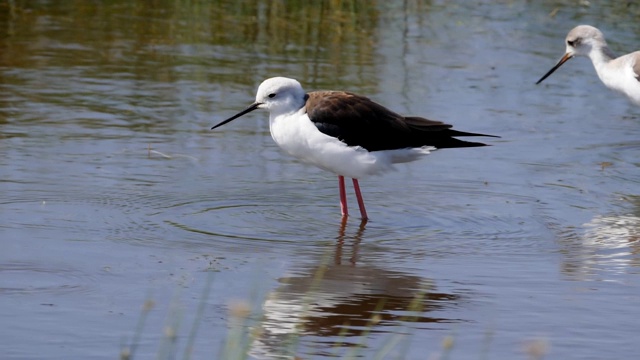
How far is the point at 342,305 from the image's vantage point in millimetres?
5520

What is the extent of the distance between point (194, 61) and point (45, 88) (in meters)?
1.62

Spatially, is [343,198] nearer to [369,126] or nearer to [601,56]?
[369,126]

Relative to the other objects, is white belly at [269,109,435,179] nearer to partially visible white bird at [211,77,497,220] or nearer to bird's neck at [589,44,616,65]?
partially visible white bird at [211,77,497,220]

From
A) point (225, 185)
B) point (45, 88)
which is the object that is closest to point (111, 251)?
point (225, 185)

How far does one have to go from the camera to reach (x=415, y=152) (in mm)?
7430

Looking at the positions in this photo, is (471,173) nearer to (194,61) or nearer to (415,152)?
(415,152)

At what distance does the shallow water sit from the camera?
5172mm

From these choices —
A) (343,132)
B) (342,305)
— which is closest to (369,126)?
(343,132)

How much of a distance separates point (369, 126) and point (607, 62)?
3642mm

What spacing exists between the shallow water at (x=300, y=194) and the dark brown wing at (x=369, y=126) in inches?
15.3

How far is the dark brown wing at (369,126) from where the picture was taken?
285 inches

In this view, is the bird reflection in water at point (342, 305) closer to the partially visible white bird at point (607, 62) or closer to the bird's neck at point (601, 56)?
the partially visible white bird at point (607, 62)

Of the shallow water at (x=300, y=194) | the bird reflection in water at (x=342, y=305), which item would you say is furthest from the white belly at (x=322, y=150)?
the bird reflection in water at (x=342, y=305)

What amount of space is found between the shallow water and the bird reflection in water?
2 cm
